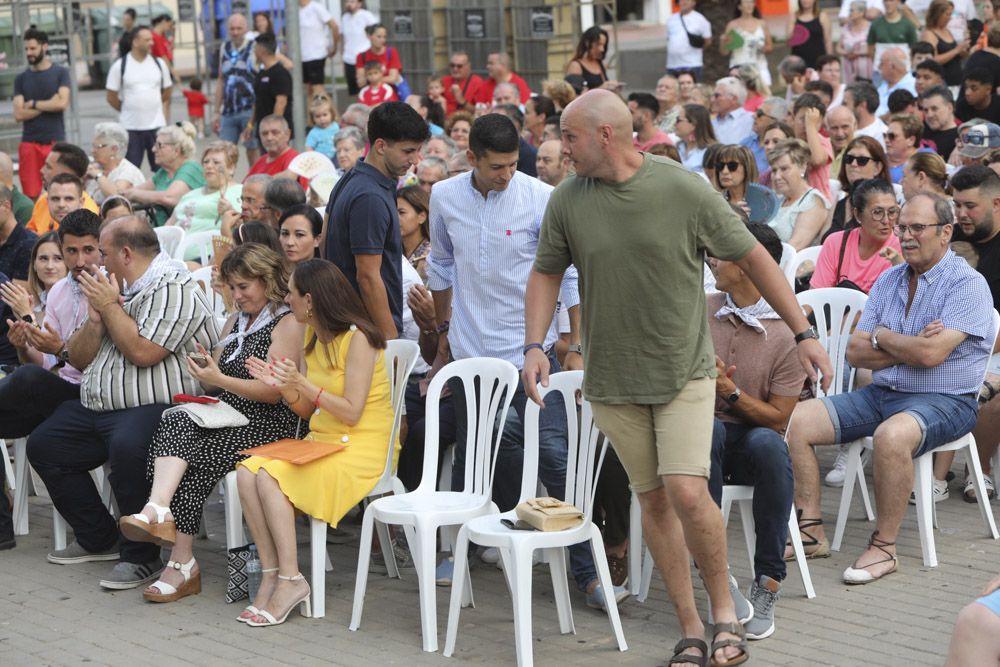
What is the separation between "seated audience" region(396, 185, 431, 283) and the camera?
700 centimetres

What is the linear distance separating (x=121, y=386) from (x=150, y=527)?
2.67ft

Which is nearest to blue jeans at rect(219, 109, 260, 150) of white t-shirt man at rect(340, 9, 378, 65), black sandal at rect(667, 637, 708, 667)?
white t-shirt man at rect(340, 9, 378, 65)

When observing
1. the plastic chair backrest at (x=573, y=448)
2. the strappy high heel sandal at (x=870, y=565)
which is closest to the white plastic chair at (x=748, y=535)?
the strappy high heel sandal at (x=870, y=565)

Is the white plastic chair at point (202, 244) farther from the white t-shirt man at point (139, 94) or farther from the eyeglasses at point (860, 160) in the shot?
the white t-shirt man at point (139, 94)

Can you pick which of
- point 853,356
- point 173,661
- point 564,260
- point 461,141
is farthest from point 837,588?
point 461,141

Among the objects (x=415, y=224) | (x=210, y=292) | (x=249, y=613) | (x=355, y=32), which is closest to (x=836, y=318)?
(x=415, y=224)

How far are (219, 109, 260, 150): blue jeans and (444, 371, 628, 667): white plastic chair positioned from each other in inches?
392

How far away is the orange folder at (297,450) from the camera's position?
18.0ft

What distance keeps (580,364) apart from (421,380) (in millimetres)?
775

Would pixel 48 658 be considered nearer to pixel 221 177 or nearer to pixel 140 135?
pixel 221 177

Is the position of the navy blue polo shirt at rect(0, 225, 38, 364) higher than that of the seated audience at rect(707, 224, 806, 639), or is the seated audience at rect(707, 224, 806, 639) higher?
the navy blue polo shirt at rect(0, 225, 38, 364)

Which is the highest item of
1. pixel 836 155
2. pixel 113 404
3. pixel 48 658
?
pixel 836 155

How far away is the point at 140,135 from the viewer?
14805mm

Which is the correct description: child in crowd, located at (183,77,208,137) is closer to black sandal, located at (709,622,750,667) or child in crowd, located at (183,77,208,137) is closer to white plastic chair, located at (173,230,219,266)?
white plastic chair, located at (173,230,219,266)
